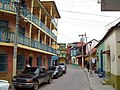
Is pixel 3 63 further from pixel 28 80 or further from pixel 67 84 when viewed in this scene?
pixel 67 84

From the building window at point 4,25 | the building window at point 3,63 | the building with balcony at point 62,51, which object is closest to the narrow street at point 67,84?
the building window at point 3,63

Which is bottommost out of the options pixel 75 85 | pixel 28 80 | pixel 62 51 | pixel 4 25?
pixel 75 85

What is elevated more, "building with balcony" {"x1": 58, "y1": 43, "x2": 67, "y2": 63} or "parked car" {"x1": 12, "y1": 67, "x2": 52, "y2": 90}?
"building with balcony" {"x1": 58, "y1": 43, "x2": 67, "y2": 63}

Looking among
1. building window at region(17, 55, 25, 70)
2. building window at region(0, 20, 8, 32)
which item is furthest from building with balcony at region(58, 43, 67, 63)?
building window at region(0, 20, 8, 32)

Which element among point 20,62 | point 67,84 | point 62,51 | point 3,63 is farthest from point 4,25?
point 62,51

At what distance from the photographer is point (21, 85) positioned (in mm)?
15945

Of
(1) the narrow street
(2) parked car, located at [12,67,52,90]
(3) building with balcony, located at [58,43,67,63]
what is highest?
(3) building with balcony, located at [58,43,67,63]

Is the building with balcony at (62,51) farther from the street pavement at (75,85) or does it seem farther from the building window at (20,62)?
the building window at (20,62)

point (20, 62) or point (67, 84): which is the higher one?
point (20, 62)

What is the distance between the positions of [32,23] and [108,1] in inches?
608

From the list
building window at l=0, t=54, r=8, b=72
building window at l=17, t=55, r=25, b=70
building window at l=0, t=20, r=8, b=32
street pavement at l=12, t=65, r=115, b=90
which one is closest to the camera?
street pavement at l=12, t=65, r=115, b=90

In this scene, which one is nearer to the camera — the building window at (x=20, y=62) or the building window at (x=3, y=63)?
the building window at (x=3, y=63)

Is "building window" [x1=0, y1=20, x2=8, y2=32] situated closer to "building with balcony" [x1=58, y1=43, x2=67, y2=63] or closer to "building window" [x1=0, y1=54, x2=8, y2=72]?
"building window" [x1=0, y1=54, x2=8, y2=72]

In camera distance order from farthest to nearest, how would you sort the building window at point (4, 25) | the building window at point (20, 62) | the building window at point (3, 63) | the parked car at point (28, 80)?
the building window at point (20, 62) → the building window at point (4, 25) → the building window at point (3, 63) → the parked car at point (28, 80)
